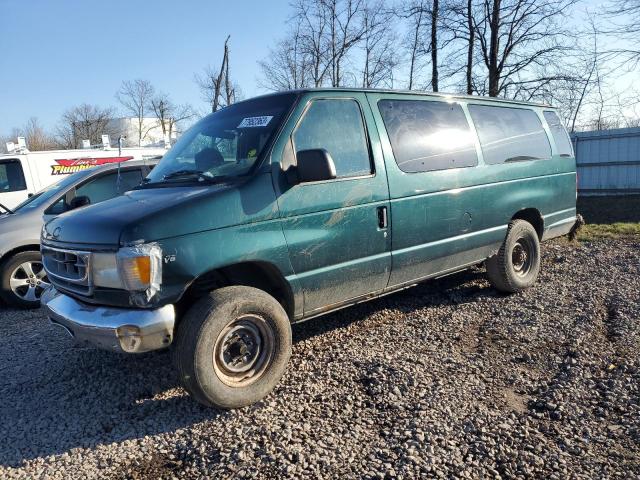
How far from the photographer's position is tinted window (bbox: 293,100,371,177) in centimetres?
365

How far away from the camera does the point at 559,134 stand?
6.11 m

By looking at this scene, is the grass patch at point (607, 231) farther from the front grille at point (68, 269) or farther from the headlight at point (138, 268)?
the front grille at point (68, 269)

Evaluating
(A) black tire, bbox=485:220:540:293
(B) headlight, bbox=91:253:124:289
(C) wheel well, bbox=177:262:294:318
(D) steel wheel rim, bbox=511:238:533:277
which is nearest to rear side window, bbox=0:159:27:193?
(B) headlight, bbox=91:253:124:289

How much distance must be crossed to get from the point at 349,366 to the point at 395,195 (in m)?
1.46

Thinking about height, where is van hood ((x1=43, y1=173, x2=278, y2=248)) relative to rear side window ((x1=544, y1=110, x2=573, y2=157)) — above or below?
below

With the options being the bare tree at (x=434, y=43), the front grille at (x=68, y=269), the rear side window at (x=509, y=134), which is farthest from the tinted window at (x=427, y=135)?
the bare tree at (x=434, y=43)

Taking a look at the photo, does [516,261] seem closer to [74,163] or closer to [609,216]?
[609,216]

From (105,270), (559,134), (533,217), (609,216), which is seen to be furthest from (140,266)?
(609,216)

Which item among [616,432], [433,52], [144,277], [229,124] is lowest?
[616,432]

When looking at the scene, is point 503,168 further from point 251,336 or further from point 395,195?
point 251,336

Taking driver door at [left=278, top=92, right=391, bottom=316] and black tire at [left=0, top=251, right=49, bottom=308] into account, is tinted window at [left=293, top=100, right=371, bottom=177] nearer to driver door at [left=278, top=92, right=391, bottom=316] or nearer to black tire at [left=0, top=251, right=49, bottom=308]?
driver door at [left=278, top=92, right=391, bottom=316]

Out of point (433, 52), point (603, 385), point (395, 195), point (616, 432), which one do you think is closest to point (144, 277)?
point (395, 195)

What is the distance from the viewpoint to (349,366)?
3740 millimetres

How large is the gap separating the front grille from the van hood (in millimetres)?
88
